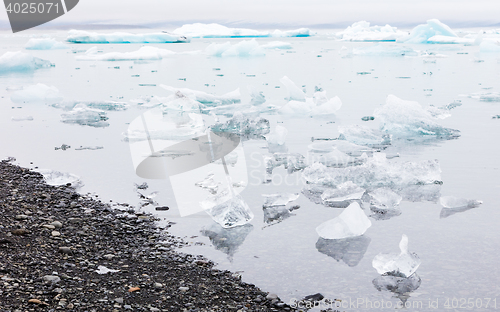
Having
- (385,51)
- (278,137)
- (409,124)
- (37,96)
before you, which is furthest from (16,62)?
(385,51)

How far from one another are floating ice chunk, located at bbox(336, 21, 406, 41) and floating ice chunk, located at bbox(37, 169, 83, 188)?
Answer: 4082cm

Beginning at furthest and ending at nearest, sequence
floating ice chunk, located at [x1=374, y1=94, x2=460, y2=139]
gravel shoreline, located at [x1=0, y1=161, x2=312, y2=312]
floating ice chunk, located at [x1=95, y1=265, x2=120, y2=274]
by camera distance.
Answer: floating ice chunk, located at [x1=374, y1=94, x2=460, y2=139] → floating ice chunk, located at [x1=95, y1=265, x2=120, y2=274] → gravel shoreline, located at [x1=0, y1=161, x2=312, y2=312]

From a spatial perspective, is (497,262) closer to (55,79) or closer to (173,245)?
(173,245)

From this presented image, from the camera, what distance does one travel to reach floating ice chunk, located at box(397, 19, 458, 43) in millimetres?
33344

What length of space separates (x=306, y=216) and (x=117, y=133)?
4.25 meters

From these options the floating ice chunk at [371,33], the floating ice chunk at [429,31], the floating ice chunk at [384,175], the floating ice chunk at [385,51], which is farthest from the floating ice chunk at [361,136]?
the floating ice chunk at [371,33]

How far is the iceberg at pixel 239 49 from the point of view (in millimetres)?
27947

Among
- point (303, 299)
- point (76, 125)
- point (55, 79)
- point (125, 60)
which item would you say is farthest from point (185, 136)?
point (125, 60)

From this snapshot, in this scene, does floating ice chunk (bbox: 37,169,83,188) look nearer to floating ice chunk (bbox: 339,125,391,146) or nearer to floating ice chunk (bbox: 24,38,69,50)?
floating ice chunk (bbox: 339,125,391,146)

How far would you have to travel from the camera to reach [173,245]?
341 centimetres

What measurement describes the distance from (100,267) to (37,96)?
9339 millimetres

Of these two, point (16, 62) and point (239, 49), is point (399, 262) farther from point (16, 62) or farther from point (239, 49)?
point (239, 49)

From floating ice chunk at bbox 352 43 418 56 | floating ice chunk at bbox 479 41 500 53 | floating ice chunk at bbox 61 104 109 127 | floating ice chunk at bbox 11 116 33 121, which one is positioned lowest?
floating ice chunk at bbox 479 41 500 53

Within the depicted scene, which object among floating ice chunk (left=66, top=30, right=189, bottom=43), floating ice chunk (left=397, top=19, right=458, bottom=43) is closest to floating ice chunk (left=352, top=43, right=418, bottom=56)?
floating ice chunk (left=397, top=19, right=458, bottom=43)
